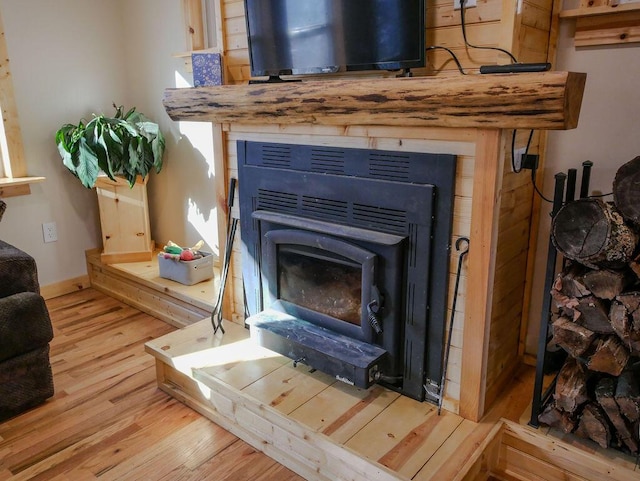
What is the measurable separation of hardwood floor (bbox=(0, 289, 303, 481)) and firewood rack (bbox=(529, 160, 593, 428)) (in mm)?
845

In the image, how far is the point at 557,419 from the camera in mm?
1673

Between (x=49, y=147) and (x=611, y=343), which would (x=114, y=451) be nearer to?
(x=611, y=343)

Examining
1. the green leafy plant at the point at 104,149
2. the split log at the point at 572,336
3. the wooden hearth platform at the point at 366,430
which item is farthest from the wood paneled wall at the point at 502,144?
the green leafy plant at the point at 104,149

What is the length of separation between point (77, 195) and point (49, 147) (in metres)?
0.35

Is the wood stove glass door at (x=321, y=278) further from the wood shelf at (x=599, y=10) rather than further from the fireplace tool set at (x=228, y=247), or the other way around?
the wood shelf at (x=599, y=10)

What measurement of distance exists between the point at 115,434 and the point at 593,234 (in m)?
1.84

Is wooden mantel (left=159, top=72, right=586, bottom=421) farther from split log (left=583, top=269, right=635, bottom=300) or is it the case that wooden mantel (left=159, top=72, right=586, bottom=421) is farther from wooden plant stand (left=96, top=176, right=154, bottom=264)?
wooden plant stand (left=96, top=176, right=154, bottom=264)

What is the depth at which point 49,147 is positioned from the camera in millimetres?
3205

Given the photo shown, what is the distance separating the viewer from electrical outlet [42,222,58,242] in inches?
128

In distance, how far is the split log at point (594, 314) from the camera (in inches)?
59.1

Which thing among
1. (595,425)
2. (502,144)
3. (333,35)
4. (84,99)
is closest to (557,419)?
(595,425)

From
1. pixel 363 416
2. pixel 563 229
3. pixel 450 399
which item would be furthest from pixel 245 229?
pixel 563 229

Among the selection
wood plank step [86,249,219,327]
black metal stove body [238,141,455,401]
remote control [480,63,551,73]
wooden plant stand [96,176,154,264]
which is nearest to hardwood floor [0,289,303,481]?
wood plank step [86,249,219,327]

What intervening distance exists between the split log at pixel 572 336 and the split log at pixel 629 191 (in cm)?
35
